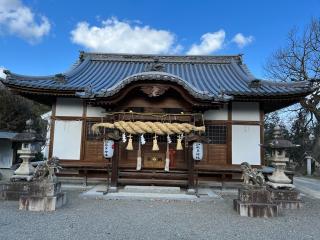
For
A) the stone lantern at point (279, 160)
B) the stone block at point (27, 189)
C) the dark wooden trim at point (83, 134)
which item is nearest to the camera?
the stone block at point (27, 189)

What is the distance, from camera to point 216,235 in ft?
19.0

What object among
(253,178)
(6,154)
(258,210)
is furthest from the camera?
(6,154)

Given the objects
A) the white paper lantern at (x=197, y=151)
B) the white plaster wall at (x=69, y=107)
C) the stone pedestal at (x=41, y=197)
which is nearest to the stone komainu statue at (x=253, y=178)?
the white paper lantern at (x=197, y=151)

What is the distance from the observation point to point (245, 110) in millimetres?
12328

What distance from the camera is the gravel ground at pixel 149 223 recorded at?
570 centimetres

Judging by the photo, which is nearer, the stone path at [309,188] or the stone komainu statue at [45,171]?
the stone komainu statue at [45,171]

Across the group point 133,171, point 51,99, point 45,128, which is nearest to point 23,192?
point 133,171

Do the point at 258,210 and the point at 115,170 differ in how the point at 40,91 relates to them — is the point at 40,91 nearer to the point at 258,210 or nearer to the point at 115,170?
the point at 115,170

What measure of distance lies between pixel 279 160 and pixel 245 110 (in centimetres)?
347

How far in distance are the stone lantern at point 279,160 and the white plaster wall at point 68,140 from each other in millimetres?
7633

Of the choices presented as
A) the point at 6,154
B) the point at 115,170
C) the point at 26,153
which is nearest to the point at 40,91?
the point at 26,153

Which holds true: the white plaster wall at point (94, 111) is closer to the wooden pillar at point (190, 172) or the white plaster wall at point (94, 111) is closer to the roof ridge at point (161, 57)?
the wooden pillar at point (190, 172)

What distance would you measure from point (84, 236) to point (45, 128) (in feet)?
64.0

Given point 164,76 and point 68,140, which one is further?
Answer: point 68,140
